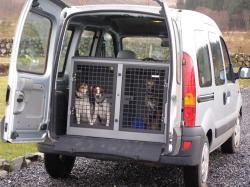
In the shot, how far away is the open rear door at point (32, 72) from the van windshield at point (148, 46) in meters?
1.82

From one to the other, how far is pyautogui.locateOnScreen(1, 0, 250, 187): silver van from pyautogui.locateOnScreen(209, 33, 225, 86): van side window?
4 centimetres

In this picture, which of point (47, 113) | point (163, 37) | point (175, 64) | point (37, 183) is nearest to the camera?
point (175, 64)

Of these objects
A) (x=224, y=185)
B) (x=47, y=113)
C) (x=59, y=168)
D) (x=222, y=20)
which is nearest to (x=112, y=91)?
(x=47, y=113)

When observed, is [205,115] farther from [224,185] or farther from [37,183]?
[37,183]

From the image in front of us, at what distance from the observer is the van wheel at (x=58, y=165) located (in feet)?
22.0

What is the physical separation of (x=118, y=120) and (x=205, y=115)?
100 cm

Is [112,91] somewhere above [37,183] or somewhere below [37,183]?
above

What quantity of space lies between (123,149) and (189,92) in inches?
37.0

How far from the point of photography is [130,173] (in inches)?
286

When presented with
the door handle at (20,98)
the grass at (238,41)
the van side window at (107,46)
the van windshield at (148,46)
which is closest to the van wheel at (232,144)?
the van windshield at (148,46)

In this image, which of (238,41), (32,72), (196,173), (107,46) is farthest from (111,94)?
(238,41)

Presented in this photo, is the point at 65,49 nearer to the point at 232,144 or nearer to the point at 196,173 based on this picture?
the point at 196,173

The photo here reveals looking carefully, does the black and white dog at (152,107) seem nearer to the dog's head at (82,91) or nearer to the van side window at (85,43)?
the dog's head at (82,91)

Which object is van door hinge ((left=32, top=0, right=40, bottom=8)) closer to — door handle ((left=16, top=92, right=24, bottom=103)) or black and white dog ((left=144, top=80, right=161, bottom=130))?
door handle ((left=16, top=92, right=24, bottom=103))
